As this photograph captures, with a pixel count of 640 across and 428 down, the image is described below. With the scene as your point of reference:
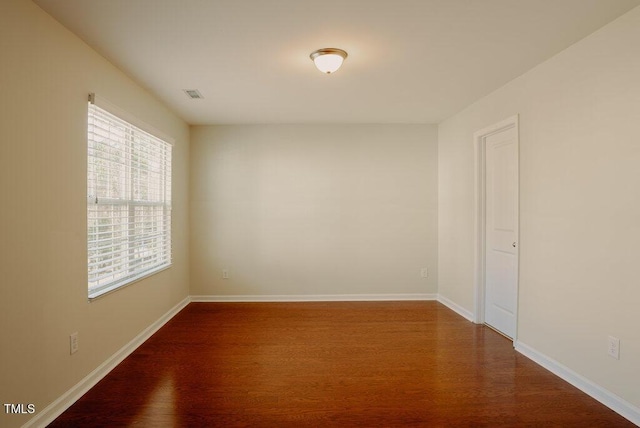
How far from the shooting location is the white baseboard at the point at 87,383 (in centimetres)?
212

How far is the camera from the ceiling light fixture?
270 cm

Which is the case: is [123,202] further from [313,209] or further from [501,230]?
[501,230]

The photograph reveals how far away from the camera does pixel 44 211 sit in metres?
Result: 2.17

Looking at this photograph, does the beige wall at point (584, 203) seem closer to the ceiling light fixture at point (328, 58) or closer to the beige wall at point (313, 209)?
the ceiling light fixture at point (328, 58)

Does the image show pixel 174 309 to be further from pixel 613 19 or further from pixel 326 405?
pixel 613 19

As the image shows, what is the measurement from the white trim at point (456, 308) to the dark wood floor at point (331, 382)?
15cm

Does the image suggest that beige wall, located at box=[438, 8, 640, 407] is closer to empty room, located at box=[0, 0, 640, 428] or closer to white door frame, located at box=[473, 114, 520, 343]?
empty room, located at box=[0, 0, 640, 428]

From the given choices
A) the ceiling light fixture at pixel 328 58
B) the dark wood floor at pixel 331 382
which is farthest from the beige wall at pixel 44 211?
the ceiling light fixture at pixel 328 58

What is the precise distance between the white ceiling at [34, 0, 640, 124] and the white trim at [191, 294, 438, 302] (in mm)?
2631

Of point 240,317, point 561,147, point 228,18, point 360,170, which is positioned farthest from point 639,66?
point 240,317

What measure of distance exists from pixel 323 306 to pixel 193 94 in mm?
2983

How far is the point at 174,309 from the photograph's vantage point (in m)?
4.45

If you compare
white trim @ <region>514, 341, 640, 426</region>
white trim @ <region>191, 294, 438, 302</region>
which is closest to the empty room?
white trim @ <region>514, 341, 640, 426</region>

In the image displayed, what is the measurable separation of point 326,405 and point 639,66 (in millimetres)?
2806
